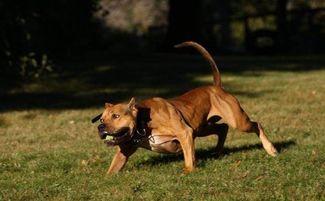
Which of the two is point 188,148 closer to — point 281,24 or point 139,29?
point 281,24

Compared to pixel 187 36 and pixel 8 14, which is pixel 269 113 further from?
pixel 187 36

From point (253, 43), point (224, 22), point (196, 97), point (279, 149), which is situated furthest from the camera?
point (224, 22)

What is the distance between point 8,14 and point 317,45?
2009 centimetres

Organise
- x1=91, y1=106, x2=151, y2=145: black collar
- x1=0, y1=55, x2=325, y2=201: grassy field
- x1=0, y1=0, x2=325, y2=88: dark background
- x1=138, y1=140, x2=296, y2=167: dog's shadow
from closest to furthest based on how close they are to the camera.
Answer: x1=0, y1=55, x2=325, y2=201: grassy field → x1=91, y1=106, x2=151, y2=145: black collar → x1=138, y1=140, x2=296, y2=167: dog's shadow → x1=0, y1=0, x2=325, y2=88: dark background

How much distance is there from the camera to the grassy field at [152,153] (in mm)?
7477

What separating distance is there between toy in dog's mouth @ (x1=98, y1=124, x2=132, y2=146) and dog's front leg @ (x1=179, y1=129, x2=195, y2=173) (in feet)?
1.79

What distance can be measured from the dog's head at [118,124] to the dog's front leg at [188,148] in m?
0.53

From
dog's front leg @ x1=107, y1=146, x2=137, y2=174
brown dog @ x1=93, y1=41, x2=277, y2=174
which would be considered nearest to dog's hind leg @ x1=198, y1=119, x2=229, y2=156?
brown dog @ x1=93, y1=41, x2=277, y2=174

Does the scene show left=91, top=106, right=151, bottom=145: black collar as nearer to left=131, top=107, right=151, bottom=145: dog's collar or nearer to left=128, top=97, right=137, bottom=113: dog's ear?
left=131, top=107, right=151, bottom=145: dog's collar

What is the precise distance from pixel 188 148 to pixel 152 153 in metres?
1.81

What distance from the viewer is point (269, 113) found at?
1369 cm

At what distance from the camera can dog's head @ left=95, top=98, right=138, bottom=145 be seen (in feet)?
25.1

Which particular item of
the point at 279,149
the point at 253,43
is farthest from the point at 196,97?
the point at 253,43

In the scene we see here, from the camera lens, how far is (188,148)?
803cm
